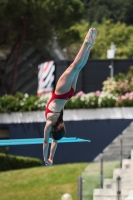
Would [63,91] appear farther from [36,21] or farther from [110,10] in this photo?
[110,10]

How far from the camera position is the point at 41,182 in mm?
26719

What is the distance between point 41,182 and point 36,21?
1934 centimetres

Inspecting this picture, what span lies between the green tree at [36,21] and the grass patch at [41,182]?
15.9m

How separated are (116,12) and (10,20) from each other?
192 feet

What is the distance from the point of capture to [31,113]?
32250 mm

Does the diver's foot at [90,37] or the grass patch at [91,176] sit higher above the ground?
the diver's foot at [90,37]

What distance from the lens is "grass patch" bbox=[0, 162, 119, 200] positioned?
25.7 meters

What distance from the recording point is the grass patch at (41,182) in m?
25.7

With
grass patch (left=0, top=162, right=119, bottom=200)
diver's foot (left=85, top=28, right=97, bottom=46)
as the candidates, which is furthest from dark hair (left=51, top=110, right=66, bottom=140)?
grass patch (left=0, top=162, right=119, bottom=200)

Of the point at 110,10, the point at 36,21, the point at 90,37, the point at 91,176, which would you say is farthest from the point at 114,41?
the point at 90,37

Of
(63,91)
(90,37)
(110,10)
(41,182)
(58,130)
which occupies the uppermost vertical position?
(90,37)

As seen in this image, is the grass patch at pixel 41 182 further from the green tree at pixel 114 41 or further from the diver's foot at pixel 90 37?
the green tree at pixel 114 41

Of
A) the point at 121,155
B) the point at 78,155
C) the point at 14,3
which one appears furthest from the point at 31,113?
the point at 14,3

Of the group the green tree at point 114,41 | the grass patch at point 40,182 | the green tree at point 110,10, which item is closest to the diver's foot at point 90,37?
the grass patch at point 40,182
